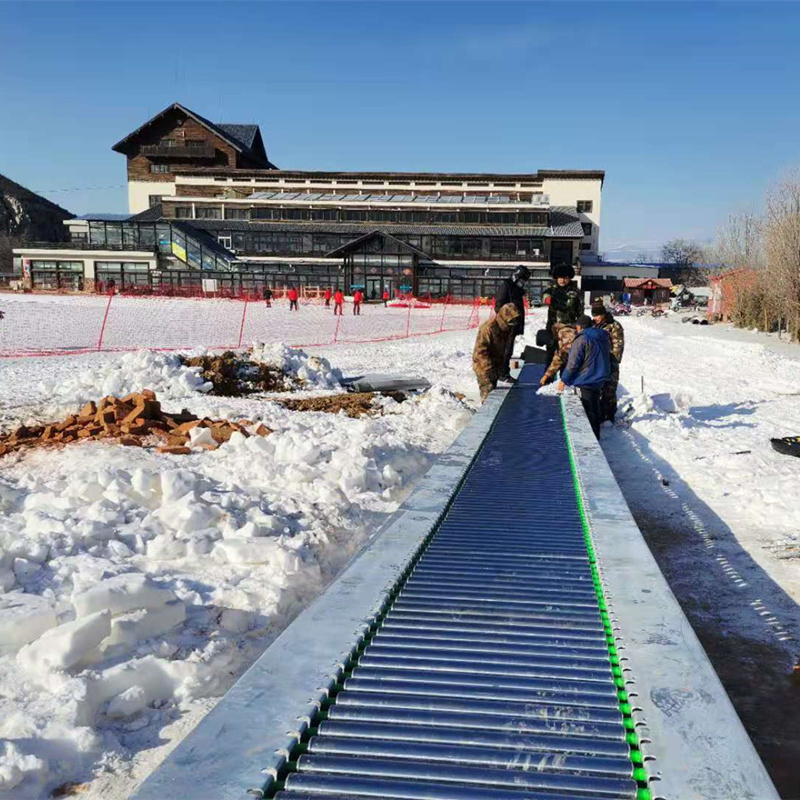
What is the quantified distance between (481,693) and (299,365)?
11.5 m

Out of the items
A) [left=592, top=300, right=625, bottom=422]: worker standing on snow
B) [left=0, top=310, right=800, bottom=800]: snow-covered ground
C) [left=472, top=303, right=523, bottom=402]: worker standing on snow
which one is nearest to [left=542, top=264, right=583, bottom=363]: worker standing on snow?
[left=592, top=300, right=625, bottom=422]: worker standing on snow

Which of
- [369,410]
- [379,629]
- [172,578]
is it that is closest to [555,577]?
[379,629]

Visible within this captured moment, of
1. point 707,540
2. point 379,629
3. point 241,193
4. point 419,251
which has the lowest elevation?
point 707,540

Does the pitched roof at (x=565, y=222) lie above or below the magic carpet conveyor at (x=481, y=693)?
above

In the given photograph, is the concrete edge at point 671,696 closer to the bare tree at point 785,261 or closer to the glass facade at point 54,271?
the bare tree at point 785,261

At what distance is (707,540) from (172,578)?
4164 millimetres

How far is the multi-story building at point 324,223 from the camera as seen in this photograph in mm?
57156

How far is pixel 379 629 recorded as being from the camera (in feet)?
10.1

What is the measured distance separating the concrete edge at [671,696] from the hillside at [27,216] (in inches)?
3911

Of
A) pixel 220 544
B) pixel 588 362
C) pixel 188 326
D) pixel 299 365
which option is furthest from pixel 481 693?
pixel 188 326

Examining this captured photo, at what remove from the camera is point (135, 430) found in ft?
27.6

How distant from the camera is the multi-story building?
57.2 metres

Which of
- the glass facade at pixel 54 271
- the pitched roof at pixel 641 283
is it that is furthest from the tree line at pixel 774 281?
the glass facade at pixel 54 271

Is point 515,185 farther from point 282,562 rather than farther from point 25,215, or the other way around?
point 282,562
